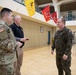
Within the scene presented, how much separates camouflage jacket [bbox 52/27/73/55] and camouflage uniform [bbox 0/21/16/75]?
3.92 ft

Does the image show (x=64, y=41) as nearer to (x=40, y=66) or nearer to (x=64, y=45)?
(x=64, y=45)

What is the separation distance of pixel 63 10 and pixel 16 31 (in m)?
21.2

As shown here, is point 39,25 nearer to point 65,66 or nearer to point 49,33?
point 49,33

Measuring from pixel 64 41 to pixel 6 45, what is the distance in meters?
1.38

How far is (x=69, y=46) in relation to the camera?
280 centimetres

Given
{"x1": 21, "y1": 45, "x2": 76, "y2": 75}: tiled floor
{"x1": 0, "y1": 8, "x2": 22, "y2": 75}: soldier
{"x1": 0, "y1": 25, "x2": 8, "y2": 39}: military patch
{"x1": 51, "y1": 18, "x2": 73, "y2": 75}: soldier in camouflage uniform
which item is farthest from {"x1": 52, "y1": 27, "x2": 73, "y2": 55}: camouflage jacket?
{"x1": 21, "y1": 45, "x2": 76, "y2": 75}: tiled floor

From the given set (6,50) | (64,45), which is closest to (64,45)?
(64,45)

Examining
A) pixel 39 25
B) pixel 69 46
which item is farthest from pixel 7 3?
pixel 39 25

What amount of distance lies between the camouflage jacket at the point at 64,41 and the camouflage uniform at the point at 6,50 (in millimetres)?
1194

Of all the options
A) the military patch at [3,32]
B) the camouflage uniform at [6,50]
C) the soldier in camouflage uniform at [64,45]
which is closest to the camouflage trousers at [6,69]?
the camouflage uniform at [6,50]

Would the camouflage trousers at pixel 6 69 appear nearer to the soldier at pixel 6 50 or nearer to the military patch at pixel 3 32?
the soldier at pixel 6 50

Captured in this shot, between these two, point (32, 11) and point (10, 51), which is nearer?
point (10, 51)

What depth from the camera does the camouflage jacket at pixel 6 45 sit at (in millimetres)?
1914

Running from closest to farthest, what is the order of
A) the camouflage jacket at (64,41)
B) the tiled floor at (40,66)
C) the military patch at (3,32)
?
1. the military patch at (3,32)
2. the camouflage jacket at (64,41)
3. the tiled floor at (40,66)
